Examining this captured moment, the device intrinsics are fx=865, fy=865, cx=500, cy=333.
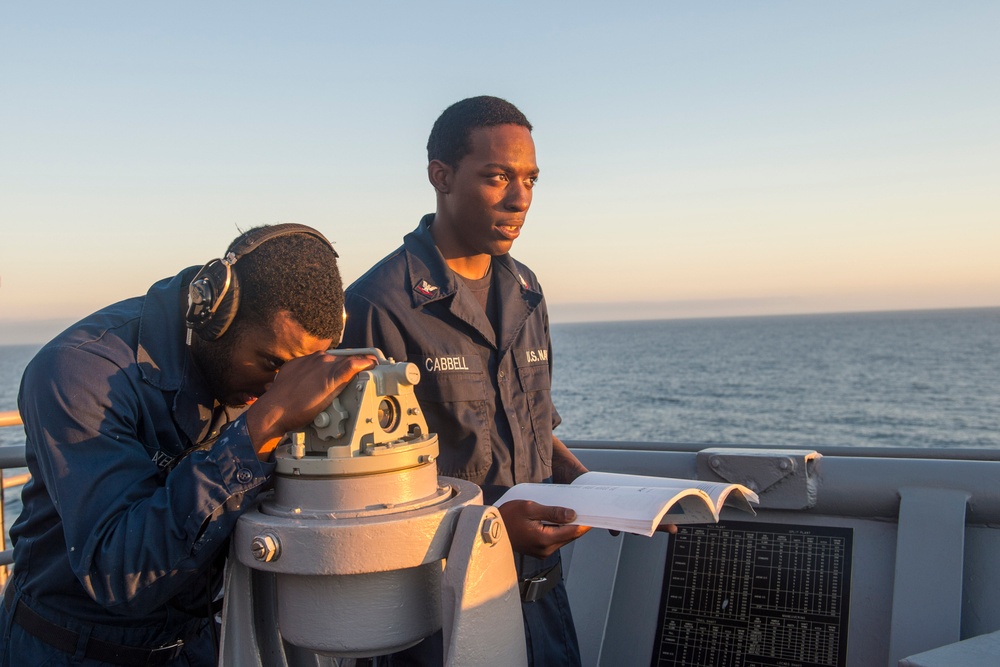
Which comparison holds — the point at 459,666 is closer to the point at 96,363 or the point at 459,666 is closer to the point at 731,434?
the point at 96,363

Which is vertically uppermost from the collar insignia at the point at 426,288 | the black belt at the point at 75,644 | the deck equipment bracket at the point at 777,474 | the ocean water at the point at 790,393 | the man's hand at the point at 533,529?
the collar insignia at the point at 426,288

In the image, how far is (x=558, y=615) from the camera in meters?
2.70

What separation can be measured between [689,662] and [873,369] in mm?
62421

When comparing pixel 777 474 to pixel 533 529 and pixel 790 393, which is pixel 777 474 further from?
pixel 790 393

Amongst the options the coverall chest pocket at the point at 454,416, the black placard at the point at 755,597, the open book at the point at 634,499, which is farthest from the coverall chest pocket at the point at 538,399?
the black placard at the point at 755,597

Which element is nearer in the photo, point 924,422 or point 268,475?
point 268,475

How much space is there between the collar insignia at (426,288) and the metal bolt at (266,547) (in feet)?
3.77

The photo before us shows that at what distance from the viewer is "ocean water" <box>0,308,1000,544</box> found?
35156mm

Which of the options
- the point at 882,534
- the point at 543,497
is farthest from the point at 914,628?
the point at 543,497

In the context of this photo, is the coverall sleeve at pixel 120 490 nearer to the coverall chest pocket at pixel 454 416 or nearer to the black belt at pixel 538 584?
the coverall chest pocket at pixel 454 416

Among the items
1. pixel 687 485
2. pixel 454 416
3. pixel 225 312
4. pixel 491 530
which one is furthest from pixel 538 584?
pixel 225 312

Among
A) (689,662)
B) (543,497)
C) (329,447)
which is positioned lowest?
(689,662)

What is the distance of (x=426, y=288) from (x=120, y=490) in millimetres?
1199

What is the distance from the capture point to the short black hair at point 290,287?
1.86 m
